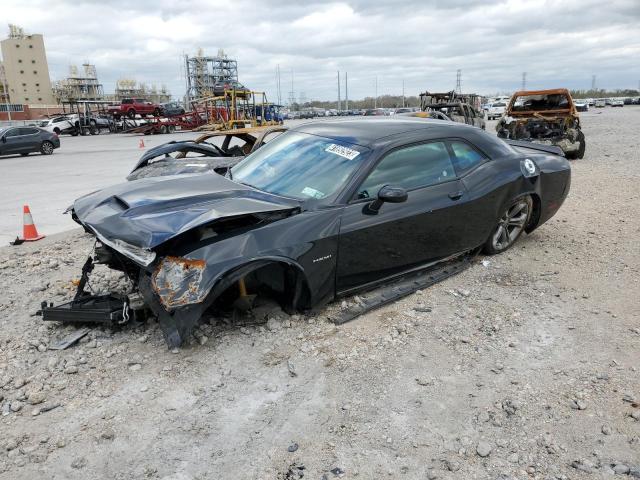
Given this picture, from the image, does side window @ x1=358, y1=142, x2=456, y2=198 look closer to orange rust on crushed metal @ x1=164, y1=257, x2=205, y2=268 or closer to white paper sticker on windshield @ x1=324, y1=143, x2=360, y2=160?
white paper sticker on windshield @ x1=324, y1=143, x2=360, y2=160

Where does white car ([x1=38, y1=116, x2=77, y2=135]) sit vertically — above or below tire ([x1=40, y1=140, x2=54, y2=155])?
above

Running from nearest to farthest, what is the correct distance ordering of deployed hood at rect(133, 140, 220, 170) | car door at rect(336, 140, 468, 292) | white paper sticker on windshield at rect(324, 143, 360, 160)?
car door at rect(336, 140, 468, 292) < white paper sticker on windshield at rect(324, 143, 360, 160) < deployed hood at rect(133, 140, 220, 170)

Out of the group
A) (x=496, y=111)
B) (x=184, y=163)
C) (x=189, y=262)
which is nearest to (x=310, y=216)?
(x=189, y=262)

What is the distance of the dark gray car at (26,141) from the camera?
20.0m

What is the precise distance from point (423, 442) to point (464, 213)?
7.91 ft

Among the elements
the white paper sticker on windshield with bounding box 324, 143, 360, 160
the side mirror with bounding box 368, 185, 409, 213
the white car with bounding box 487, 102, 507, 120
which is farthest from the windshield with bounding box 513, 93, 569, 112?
the white car with bounding box 487, 102, 507, 120

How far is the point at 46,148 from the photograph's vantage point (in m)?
21.0

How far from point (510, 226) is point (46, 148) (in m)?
20.9

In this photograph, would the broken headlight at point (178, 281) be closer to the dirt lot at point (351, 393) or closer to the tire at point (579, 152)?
the dirt lot at point (351, 393)

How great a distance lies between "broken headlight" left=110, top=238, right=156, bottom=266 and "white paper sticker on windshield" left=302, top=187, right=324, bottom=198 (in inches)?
48.3

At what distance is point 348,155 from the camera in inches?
159

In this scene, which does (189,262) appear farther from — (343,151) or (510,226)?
(510,226)

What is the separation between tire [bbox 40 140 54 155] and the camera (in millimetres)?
20897

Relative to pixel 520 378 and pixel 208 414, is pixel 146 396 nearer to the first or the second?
pixel 208 414
